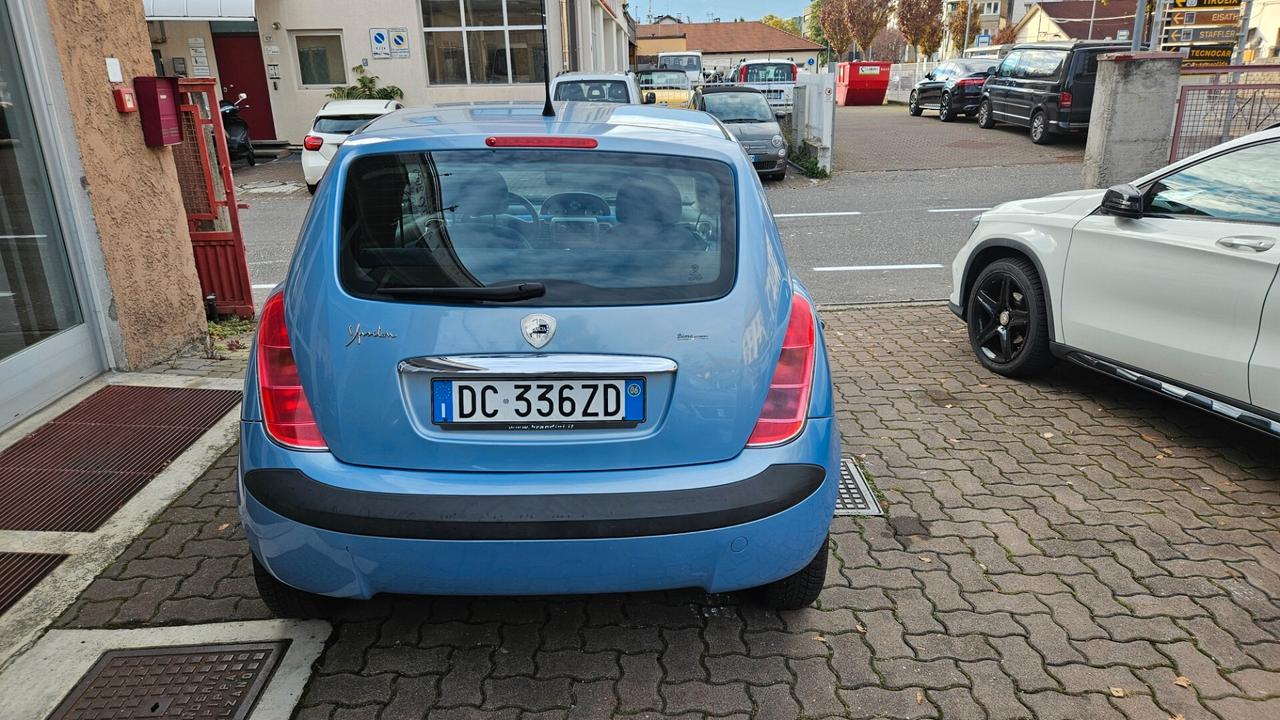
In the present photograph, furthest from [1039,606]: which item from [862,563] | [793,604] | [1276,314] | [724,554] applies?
[1276,314]

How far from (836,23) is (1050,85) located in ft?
179

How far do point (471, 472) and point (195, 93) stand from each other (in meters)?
5.41

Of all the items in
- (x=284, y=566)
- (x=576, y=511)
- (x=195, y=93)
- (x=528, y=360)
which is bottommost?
(x=284, y=566)

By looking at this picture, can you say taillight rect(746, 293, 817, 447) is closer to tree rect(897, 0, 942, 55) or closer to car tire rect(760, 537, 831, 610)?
car tire rect(760, 537, 831, 610)

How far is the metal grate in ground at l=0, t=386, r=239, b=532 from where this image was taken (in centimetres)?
373

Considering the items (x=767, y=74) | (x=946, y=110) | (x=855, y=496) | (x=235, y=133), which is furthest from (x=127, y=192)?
(x=767, y=74)

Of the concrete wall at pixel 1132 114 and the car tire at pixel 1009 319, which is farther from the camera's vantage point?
the concrete wall at pixel 1132 114

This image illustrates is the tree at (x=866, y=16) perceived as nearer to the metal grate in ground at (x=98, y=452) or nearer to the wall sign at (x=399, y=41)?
the wall sign at (x=399, y=41)

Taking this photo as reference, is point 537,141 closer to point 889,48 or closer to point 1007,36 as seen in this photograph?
point 1007,36

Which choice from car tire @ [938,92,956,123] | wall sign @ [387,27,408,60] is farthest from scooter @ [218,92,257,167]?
car tire @ [938,92,956,123]

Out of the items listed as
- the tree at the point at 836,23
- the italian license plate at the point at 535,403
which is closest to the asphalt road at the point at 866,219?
the italian license plate at the point at 535,403

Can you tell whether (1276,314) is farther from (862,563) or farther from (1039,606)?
(862,563)

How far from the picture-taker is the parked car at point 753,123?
15266 millimetres

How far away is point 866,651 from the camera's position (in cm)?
285
